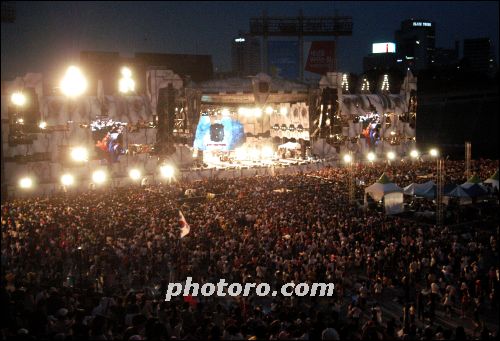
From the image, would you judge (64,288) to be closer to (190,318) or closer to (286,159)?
(190,318)

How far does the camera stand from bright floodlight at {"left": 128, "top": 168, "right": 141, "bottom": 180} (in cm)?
3092

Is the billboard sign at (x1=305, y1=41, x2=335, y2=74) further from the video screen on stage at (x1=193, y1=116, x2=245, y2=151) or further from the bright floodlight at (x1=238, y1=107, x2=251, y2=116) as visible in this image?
the video screen on stage at (x1=193, y1=116, x2=245, y2=151)

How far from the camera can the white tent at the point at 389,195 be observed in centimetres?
2066

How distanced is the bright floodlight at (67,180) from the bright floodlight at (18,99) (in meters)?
4.44

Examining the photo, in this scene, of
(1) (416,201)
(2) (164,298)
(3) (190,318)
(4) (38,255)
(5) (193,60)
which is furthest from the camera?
(5) (193,60)

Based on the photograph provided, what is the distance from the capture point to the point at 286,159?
42.3 metres

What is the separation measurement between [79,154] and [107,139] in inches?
82.9

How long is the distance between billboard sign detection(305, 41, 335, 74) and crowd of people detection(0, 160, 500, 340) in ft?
93.3

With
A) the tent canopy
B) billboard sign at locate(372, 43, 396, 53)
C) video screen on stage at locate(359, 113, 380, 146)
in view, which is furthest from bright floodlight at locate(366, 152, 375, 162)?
billboard sign at locate(372, 43, 396, 53)

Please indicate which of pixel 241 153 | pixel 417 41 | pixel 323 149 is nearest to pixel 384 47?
pixel 417 41

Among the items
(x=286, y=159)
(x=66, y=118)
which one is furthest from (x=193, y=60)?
(x=66, y=118)

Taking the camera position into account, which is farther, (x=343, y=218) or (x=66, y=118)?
(x=66, y=118)

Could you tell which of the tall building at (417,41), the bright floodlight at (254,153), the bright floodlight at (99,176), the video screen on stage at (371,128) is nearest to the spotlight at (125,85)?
the bright floodlight at (99,176)

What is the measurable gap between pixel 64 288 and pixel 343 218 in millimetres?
9513
